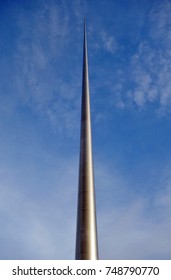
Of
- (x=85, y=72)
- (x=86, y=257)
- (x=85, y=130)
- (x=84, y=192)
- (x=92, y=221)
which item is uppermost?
(x=85, y=72)

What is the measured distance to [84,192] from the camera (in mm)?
28031

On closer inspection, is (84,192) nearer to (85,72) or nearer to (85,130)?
(85,130)

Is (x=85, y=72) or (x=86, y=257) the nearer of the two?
(x=86, y=257)
